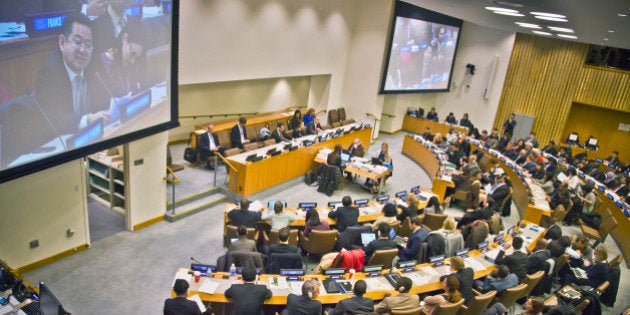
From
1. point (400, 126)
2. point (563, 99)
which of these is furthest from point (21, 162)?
point (563, 99)

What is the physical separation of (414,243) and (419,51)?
11479mm

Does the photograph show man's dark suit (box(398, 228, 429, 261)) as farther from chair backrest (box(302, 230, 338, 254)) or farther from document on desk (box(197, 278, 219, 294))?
document on desk (box(197, 278, 219, 294))

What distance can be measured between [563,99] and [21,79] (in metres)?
18.5

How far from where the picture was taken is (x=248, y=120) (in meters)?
14.2

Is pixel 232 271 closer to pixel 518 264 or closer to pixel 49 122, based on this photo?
pixel 49 122

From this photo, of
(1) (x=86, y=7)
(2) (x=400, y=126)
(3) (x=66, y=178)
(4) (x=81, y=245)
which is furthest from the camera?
(2) (x=400, y=126)

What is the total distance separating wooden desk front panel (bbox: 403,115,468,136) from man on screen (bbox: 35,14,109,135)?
14.2 metres

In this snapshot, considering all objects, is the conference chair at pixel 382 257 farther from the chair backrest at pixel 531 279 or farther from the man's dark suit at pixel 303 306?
the chair backrest at pixel 531 279

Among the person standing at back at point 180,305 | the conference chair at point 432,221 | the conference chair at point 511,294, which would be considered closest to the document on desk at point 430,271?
the conference chair at point 511,294

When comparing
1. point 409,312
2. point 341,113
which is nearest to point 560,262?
point 409,312

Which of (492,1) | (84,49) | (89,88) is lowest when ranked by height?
(89,88)

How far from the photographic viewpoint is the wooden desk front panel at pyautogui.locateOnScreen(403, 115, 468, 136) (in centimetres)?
1782

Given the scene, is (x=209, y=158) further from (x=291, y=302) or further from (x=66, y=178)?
(x=291, y=302)

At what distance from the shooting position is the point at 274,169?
36.2 ft
